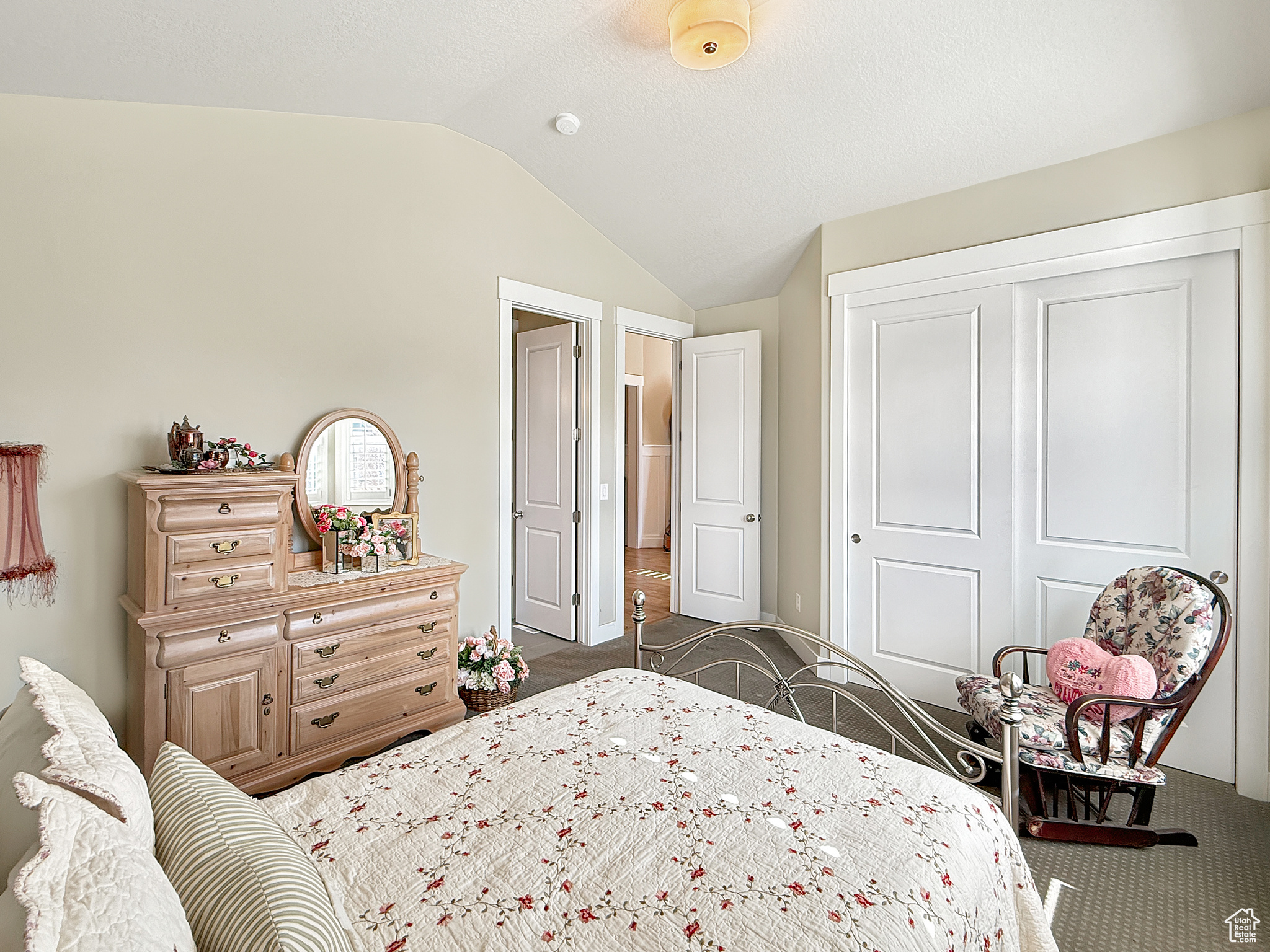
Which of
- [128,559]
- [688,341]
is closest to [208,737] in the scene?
[128,559]

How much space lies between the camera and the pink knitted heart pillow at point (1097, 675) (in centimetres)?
222

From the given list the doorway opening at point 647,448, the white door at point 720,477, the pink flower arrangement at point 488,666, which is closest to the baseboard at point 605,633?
the white door at point 720,477

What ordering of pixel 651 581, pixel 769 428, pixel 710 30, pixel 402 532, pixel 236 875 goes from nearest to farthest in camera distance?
pixel 236 875 → pixel 710 30 → pixel 402 532 → pixel 769 428 → pixel 651 581

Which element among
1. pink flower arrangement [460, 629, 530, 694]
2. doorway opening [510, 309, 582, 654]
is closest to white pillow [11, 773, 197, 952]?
pink flower arrangement [460, 629, 530, 694]

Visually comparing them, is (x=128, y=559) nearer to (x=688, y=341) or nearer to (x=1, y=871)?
(x=1, y=871)

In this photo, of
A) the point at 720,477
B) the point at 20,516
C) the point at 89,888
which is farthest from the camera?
the point at 720,477

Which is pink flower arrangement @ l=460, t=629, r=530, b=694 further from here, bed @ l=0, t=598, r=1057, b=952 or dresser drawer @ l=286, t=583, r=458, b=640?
bed @ l=0, t=598, r=1057, b=952

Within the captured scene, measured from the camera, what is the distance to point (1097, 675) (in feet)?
7.68

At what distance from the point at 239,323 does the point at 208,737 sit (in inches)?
67.1

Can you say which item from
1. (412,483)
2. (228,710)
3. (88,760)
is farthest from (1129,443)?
(228,710)

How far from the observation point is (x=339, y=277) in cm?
310

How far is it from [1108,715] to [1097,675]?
210 millimetres

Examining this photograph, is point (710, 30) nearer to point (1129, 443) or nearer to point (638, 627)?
point (638, 627)

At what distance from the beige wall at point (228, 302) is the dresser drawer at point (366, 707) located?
66 cm
